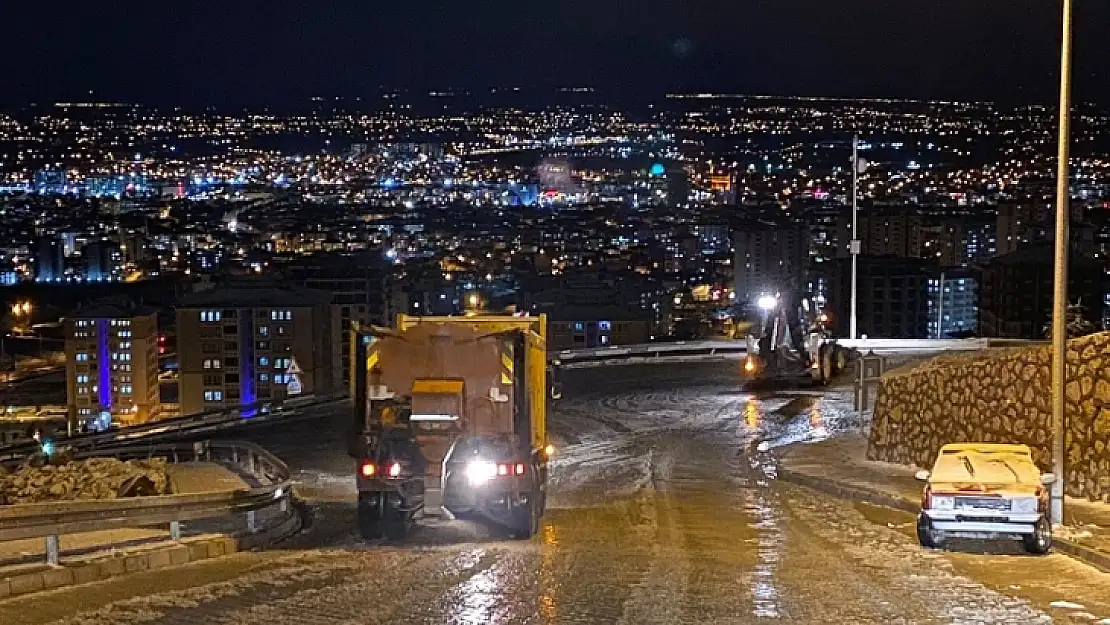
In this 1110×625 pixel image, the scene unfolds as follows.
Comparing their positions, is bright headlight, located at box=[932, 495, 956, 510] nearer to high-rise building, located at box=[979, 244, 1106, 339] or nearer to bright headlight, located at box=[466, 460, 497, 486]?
bright headlight, located at box=[466, 460, 497, 486]

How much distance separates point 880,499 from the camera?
20047 millimetres

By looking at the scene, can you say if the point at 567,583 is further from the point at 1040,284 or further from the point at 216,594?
the point at 1040,284

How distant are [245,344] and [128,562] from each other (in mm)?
61906

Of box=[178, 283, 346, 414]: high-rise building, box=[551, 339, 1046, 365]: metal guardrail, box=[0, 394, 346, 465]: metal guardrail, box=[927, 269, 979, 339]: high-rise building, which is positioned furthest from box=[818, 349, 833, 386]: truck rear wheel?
box=[927, 269, 979, 339]: high-rise building

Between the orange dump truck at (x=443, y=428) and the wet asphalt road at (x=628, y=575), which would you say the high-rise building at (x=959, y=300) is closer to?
the wet asphalt road at (x=628, y=575)

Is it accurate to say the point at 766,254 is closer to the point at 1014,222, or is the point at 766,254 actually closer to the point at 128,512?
the point at 1014,222

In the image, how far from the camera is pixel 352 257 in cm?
9044

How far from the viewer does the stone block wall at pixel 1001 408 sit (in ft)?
61.6

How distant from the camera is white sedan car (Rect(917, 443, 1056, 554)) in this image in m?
15.2

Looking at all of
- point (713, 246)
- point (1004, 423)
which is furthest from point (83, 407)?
point (1004, 423)

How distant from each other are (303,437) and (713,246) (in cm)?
8548

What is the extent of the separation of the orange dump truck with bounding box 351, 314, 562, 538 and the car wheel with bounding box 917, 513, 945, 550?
4513mm

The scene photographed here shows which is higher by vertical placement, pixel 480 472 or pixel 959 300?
pixel 480 472

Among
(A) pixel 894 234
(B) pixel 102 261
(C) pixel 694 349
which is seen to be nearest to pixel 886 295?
(A) pixel 894 234
